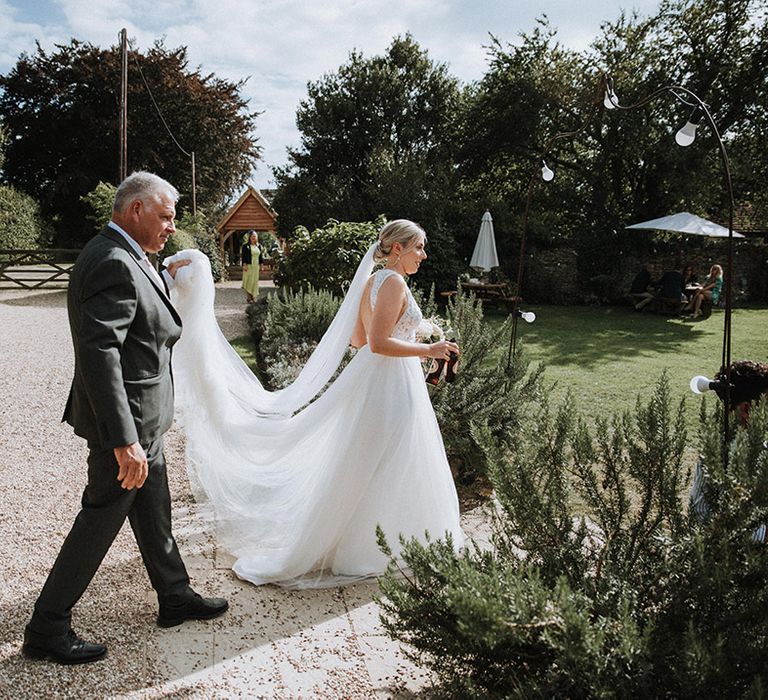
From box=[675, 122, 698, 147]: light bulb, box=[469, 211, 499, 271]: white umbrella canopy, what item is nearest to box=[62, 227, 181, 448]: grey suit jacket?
box=[675, 122, 698, 147]: light bulb

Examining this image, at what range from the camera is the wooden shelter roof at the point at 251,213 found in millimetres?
32125

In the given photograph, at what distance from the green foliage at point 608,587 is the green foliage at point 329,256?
976cm

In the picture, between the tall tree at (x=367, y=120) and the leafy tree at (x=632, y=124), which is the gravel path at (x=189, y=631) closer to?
the leafy tree at (x=632, y=124)

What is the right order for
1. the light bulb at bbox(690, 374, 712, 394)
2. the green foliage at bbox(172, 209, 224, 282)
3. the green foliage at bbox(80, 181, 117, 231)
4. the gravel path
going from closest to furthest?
the gravel path → the light bulb at bbox(690, 374, 712, 394) → the green foliage at bbox(80, 181, 117, 231) → the green foliage at bbox(172, 209, 224, 282)

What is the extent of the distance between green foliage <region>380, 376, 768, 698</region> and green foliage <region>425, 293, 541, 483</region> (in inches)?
91.3

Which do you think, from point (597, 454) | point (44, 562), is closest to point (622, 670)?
point (597, 454)

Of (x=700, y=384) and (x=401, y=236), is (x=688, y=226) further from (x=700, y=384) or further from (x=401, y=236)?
(x=700, y=384)

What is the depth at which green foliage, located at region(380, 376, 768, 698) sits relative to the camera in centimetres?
171

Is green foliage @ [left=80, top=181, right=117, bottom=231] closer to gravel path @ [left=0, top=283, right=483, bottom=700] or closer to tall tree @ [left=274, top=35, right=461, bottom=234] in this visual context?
tall tree @ [left=274, top=35, right=461, bottom=234]

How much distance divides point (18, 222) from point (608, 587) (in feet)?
89.5

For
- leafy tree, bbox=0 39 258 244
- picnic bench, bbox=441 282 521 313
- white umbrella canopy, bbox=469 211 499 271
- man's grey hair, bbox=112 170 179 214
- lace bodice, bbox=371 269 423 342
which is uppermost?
leafy tree, bbox=0 39 258 244

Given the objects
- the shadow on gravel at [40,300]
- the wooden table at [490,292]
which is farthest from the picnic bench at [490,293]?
the shadow on gravel at [40,300]

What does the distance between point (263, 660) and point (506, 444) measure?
2.87 metres

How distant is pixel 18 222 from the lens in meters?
24.3
